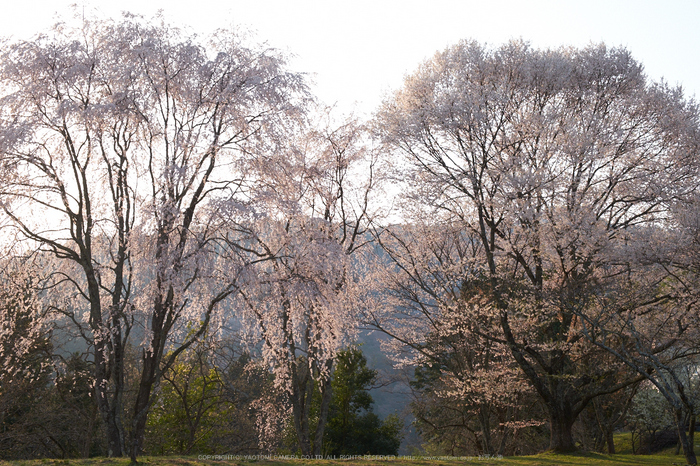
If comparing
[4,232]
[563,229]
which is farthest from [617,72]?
[4,232]

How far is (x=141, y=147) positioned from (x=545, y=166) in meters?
10.2

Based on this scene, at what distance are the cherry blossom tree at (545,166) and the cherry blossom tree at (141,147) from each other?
5.92 meters

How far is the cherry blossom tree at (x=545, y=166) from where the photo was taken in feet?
44.7

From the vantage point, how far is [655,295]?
14.0m

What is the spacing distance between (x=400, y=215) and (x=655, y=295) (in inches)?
316

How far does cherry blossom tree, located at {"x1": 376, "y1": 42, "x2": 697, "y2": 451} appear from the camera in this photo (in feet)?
44.7

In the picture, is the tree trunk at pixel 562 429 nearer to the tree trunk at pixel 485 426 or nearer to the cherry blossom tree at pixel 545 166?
the cherry blossom tree at pixel 545 166

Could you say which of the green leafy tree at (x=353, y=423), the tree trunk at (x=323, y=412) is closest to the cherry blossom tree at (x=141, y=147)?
the tree trunk at (x=323, y=412)

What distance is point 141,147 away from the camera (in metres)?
10.9

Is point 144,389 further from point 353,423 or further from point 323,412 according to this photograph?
point 353,423

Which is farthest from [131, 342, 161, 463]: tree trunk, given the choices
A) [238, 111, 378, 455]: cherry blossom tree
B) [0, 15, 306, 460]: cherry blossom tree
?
[238, 111, 378, 455]: cherry blossom tree

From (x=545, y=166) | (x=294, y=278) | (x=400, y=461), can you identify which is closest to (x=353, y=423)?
(x=400, y=461)

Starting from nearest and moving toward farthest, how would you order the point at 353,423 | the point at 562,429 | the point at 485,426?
the point at 562,429, the point at 485,426, the point at 353,423

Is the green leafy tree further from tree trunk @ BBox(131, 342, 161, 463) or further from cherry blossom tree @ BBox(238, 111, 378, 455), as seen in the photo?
tree trunk @ BBox(131, 342, 161, 463)
